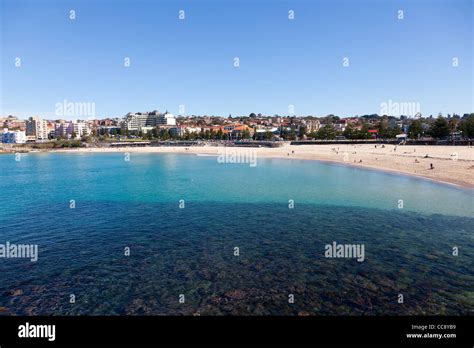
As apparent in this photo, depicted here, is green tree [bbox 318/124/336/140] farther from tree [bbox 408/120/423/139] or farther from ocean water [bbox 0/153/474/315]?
ocean water [bbox 0/153/474/315]

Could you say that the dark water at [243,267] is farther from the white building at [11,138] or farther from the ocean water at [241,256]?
the white building at [11,138]

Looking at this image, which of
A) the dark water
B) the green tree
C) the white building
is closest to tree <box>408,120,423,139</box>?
the green tree

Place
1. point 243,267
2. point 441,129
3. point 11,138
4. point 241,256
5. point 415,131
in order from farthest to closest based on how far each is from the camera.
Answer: point 11,138 → point 415,131 → point 441,129 → point 241,256 → point 243,267

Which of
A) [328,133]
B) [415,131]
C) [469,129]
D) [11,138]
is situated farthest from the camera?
[11,138]

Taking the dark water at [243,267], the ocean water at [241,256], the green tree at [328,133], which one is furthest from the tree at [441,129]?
the dark water at [243,267]

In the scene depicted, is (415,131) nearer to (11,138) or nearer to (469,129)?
(469,129)

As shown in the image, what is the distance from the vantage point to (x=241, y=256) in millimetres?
14836

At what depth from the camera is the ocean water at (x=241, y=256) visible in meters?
10.7

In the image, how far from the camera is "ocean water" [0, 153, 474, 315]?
1066 centimetres

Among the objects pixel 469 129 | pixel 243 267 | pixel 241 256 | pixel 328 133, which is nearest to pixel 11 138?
pixel 328 133

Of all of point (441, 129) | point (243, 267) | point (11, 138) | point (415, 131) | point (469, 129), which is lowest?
point (243, 267)

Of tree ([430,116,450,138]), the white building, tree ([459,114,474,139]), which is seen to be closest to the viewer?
tree ([459,114,474,139])

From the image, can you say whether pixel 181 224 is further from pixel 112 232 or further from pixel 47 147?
pixel 47 147

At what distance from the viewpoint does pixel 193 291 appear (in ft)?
37.6
